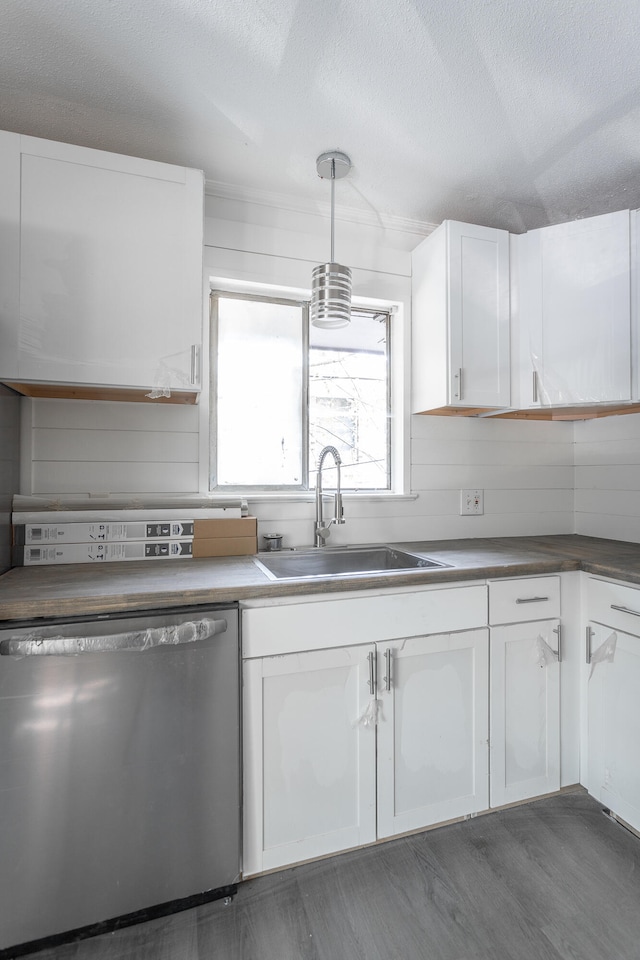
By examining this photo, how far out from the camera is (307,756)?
146cm

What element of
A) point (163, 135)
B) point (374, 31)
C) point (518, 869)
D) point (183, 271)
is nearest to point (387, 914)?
point (518, 869)

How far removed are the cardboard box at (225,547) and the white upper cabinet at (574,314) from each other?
4.35 ft

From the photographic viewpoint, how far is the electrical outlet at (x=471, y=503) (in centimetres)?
235

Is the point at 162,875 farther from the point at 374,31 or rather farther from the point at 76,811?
the point at 374,31

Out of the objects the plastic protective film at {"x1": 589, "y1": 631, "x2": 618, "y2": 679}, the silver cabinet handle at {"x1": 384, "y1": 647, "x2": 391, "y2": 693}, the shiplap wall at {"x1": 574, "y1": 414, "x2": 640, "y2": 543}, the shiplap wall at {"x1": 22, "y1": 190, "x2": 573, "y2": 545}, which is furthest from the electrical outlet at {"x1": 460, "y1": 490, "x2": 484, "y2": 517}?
the silver cabinet handle at {"x1": 384, "y1": 647, "x2": 391, "y2": 693}

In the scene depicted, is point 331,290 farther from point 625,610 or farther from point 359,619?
point 625,610

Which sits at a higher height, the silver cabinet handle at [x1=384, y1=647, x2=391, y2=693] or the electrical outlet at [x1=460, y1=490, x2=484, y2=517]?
the electrical outlet at [x1=460, y1=490, x2=484, y2=517]

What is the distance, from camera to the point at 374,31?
1.29 m

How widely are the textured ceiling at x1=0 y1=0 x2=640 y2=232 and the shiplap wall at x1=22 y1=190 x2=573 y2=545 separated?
211mm

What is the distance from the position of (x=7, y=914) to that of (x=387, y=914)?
0.99m

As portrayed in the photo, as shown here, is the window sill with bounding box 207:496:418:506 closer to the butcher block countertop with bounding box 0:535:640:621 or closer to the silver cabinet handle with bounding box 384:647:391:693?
the butcher block countertop with bounding box 0:535:640:621

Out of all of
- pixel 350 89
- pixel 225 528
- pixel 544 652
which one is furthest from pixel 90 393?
pixel 544 652

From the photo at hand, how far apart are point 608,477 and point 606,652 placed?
102cm

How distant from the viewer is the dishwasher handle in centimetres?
117
